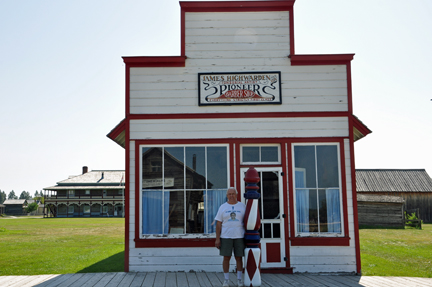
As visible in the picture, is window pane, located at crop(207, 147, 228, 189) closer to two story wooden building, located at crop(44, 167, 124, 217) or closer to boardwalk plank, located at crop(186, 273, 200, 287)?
boardwalk plank, located at crop(186, 273, 200, 287)

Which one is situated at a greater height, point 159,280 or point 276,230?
point 276,230

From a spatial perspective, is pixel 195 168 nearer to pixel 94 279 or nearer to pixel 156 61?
pixel 156 61

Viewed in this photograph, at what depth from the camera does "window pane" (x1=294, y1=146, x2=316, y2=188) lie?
901 centimetres

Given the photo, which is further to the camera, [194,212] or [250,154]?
[250,154]

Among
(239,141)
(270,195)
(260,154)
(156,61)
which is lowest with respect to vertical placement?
(270,195)

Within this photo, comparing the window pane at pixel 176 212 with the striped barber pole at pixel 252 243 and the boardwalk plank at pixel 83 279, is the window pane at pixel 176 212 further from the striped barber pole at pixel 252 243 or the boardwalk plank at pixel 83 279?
the striped barber pole at pixel 252 243

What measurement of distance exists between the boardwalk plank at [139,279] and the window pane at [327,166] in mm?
4262

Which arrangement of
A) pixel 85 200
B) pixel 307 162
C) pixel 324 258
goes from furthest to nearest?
pixel 85 200 → pixel 307 162 → pixel 324 258

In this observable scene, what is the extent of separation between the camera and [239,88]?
9211 millimetres

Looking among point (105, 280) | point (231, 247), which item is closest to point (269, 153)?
point (231, 247)

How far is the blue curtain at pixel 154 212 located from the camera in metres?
8.84

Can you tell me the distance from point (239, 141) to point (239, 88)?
4.04 ft

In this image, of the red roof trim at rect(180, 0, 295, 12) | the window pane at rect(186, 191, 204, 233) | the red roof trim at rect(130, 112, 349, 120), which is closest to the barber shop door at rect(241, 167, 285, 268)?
the window pane at rect(186, 191, 204, 233)

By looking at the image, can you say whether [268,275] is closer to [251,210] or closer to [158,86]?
[251,210]
